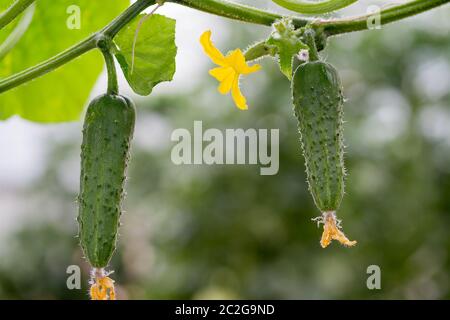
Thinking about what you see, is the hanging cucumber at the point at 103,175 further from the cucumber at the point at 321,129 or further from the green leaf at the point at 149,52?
the cucumber at the point at 321,129

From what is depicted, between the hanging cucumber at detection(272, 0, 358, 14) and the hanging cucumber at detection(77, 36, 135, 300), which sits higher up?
the hanging cucumber at detection(272, 0, 358, 14)

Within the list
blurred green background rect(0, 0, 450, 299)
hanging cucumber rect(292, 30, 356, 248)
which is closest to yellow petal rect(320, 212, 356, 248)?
hanging cucumber rect(292, 30, 356, 248)

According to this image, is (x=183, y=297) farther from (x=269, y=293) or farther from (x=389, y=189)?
(x=389, y=189)

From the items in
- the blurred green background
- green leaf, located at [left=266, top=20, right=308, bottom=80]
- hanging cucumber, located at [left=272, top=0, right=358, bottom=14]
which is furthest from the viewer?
the blurred green background

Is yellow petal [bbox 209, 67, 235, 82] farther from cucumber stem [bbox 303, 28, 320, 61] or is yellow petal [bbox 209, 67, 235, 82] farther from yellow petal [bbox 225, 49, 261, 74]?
cucumber stem [bbox 303, 28, 320, 61]

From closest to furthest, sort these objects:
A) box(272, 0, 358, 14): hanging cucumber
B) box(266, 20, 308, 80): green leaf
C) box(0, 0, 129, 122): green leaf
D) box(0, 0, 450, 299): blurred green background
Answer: box(266, 20, 308, 80): green leaf
box(272, 0, 358, 14): hanging cucumber
box(0, 0, 129, 122): green leaf
box(0, 0, 450, 299): blurred green background

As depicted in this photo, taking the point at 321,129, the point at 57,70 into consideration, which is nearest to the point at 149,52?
the point at 321,129

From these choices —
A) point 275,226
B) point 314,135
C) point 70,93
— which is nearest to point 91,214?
point 314,135

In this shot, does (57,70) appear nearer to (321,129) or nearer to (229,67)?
(229,67)
